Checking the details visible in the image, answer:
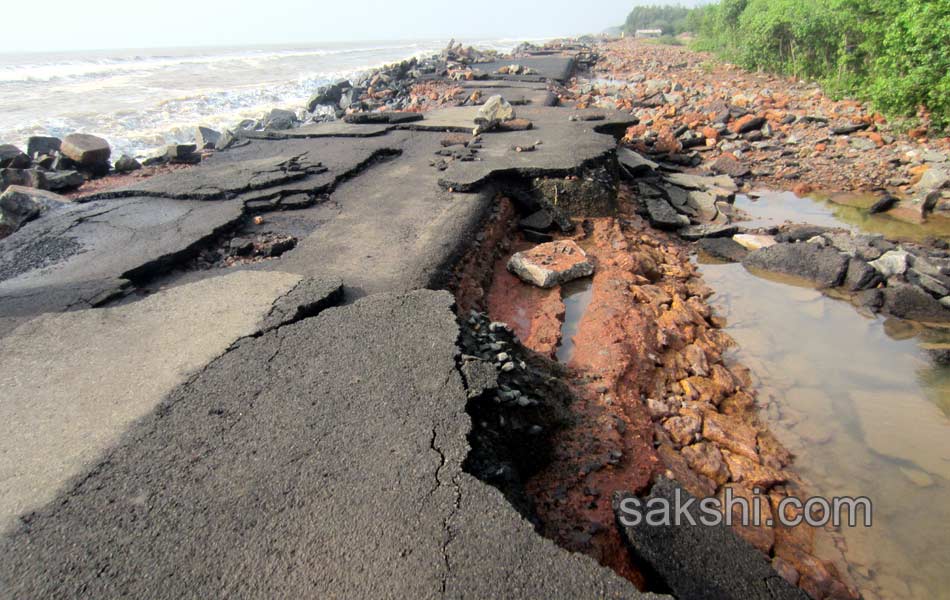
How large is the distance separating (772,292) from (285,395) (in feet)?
18.7

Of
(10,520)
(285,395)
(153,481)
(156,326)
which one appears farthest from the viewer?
(156,326)

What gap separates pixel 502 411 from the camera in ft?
10.3

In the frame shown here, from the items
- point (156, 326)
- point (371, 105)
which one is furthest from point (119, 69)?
point (156, 326)

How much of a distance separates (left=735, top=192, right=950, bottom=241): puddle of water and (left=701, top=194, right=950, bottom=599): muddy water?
8.78 ft

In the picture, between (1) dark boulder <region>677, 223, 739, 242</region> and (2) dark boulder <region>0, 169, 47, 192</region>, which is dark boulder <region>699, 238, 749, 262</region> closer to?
(1) dark boulder <region>677, 223, 739, 242</region>

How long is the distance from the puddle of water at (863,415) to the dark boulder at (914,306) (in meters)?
0.24

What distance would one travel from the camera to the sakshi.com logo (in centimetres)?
293

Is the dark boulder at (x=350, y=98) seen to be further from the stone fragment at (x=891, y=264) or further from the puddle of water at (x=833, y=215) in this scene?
the stone fragment at (x=891, y=264)

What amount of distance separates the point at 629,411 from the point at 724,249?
4.34m

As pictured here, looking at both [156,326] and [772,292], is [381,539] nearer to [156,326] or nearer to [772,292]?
[156,326]

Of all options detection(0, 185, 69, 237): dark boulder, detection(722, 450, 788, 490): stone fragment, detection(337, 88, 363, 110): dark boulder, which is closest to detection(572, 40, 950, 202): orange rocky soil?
detection(337, 88, 363, 110): dark boulder

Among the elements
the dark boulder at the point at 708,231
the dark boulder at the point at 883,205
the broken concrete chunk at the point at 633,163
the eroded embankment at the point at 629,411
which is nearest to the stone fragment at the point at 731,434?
the eroded embankment at the point at 629,411

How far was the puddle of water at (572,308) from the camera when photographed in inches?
194

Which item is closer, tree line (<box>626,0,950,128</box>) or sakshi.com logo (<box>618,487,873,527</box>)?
sakshi.com logo (<box>618,487,873,527</box>)
